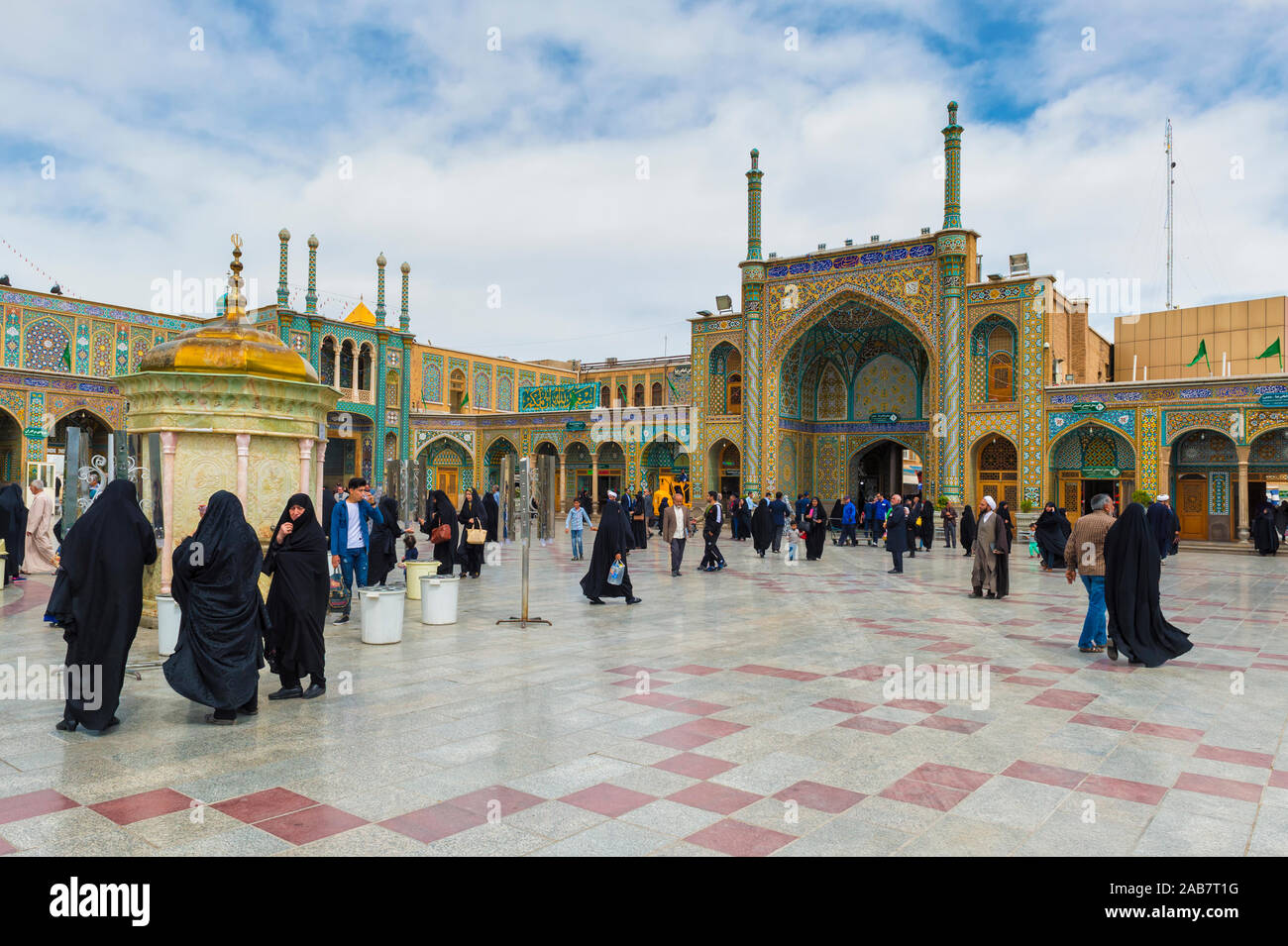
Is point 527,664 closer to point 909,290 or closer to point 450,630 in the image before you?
point 450,630

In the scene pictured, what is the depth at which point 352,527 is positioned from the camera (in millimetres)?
8609

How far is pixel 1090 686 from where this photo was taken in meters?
5.68

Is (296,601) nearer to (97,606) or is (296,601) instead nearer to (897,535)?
(97,606)

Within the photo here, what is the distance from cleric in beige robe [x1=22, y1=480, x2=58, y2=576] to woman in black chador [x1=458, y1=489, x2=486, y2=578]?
17.0 feet

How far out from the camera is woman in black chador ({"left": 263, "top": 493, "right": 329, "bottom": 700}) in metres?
5.08

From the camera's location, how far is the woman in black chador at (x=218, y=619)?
4.46 meters

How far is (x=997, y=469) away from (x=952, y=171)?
25.1 feet

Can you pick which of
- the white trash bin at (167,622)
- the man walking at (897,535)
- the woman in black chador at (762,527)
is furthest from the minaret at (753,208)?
the white trash bin at (167,622)

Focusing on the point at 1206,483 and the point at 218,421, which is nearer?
the point at 218,421

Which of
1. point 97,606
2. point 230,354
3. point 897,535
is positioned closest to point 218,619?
point 97,606

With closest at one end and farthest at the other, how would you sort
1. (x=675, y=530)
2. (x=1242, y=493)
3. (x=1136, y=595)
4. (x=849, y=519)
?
(x=1136, y=595), (x=675, y=530), (x=1242, y=493), (x=849, y=519)

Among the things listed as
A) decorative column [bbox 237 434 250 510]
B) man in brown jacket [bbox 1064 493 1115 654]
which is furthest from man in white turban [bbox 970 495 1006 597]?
decorative column [bbox 237 434 250 510]

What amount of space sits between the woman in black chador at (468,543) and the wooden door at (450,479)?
20.8 meters
